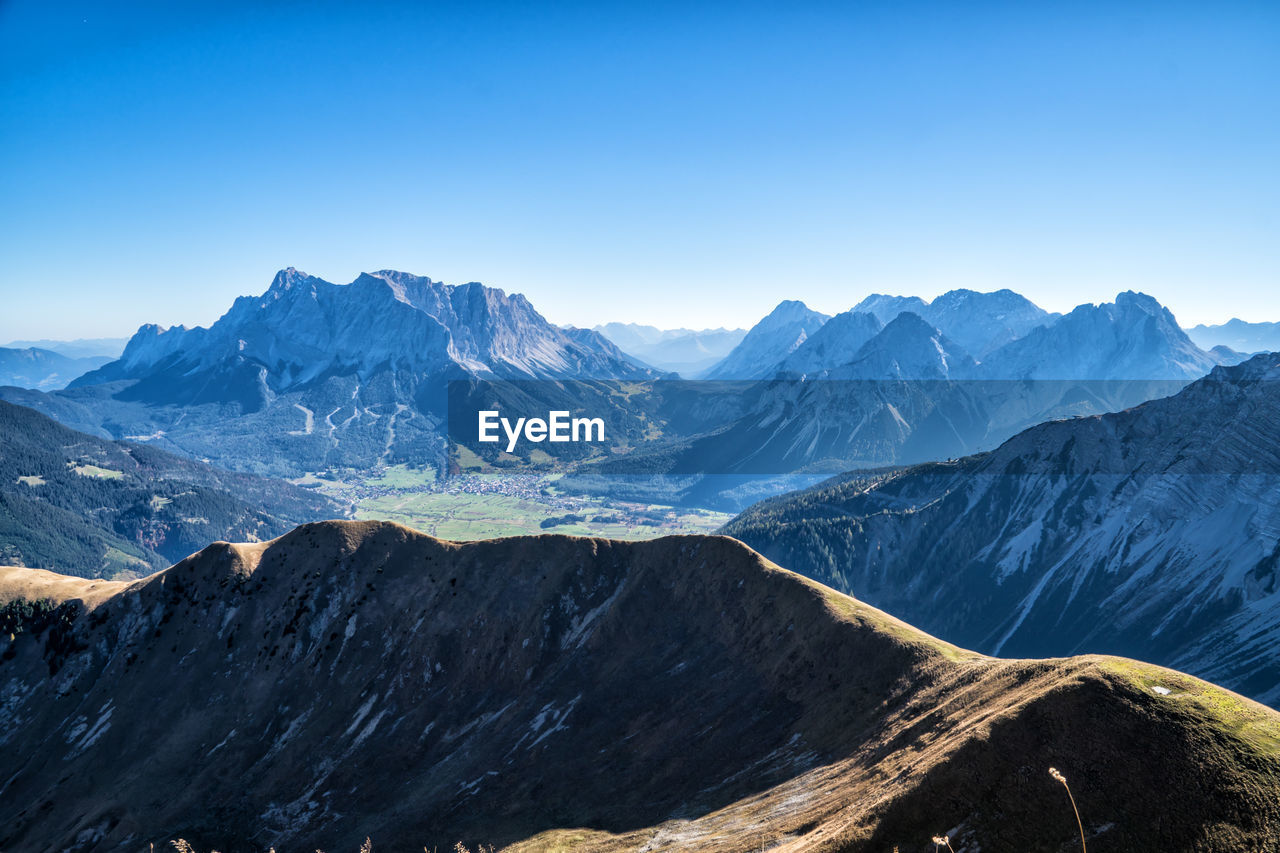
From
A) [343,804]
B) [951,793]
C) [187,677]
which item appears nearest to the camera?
[951,793]

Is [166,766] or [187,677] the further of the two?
[187,677]

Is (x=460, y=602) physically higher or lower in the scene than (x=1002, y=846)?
lower

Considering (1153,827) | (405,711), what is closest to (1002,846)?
(1153,827)

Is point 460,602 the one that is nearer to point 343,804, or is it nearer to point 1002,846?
point 343,804

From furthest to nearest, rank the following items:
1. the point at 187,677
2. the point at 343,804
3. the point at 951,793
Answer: the point at 187,677 → the point at 343,804 → the point at 951,793

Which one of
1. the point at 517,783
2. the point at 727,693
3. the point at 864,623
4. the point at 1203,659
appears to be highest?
the point at 864,623

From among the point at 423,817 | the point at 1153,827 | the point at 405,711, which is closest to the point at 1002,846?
the point at 1153,827
